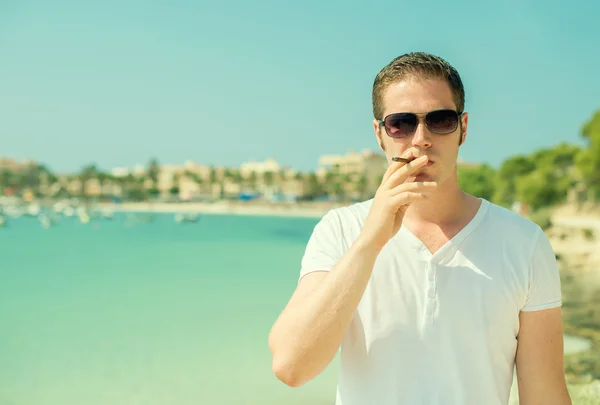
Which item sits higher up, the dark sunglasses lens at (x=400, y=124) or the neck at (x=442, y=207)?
the dark sunglasses lens at (x=400, y=124)

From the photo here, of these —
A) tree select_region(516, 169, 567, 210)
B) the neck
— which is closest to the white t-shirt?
the neck

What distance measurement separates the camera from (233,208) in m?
122

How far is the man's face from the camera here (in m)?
1.75

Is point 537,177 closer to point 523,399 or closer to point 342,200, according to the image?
point 523,399

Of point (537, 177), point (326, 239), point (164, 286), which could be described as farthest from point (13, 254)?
point (326, 239)

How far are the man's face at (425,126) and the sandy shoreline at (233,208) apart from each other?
101 m

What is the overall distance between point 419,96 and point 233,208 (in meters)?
121

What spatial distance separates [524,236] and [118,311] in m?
Answer: 23.1

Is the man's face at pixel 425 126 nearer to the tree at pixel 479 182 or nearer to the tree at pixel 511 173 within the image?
the tree at pixel 511 173

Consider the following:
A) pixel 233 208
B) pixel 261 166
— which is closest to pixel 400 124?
pixel 233 208

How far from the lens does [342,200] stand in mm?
119875

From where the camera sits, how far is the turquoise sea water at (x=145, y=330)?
12.2 metres

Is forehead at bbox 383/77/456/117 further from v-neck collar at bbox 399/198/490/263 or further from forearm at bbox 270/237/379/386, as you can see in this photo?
forearm at bbox 270/237/379/386

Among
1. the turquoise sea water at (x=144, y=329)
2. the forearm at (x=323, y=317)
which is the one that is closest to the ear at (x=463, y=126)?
the forearm at (x=323, y=317)
